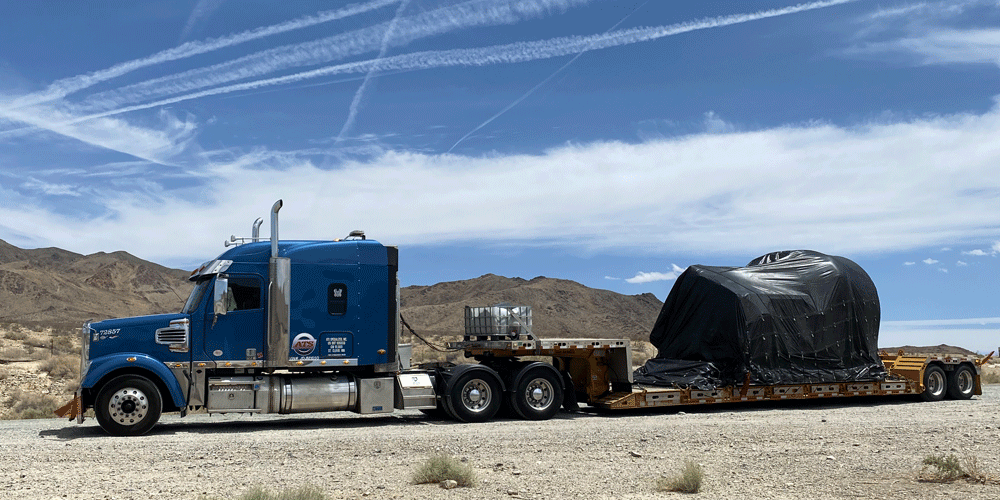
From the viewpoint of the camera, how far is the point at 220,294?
14.9 metres

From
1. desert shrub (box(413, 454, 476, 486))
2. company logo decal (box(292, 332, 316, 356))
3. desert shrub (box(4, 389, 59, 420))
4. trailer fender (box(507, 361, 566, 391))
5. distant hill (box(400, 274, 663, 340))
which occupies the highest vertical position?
distant hill (box(400, 274, 663, 340))

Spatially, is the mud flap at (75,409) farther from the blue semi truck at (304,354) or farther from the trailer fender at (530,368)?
the trailer fender at (530,368)

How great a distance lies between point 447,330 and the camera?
315 ft

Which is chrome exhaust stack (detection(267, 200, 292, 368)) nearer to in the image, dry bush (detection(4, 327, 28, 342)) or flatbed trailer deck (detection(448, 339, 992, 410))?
flatbed trailer deck (detection(448, 339, 992, 410))

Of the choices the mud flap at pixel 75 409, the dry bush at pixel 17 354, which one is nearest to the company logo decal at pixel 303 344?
the mud flap at pixel 75 409

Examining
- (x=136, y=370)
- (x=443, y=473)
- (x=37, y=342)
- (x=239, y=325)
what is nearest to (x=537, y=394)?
(x=239, y=325)

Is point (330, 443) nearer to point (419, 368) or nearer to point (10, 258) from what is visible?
point (419, 368)

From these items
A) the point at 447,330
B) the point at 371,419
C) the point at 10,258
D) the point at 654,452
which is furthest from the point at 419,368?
the point at 10,258

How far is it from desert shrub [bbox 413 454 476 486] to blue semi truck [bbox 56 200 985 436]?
6730 millimetres

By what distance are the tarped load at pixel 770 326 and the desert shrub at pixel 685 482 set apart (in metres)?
9.49

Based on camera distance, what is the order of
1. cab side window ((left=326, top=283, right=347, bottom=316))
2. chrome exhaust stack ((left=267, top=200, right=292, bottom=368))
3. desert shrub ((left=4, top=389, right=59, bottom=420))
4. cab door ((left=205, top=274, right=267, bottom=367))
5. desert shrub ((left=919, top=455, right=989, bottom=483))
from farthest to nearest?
desert shrub ((left=4, top=389, right=59, bottom=420)) → cab side window ((left=326, top=283, right=347, bottom=316)) → chrome exhaust stack ((left=267, top=200, right=292, bottom=368)) → cab door ((left=205, top=274, right=267, bottom=367)) → desert shrub ((left=919, top=455, right=989, bottom=483))

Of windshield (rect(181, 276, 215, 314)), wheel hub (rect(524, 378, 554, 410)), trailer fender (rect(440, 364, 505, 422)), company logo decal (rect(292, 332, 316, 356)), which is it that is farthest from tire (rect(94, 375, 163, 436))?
wheel hub (rect(524, 378, 554, 410))

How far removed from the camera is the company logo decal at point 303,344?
1549 centimetres

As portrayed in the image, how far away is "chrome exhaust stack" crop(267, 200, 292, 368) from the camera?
50.3ft
